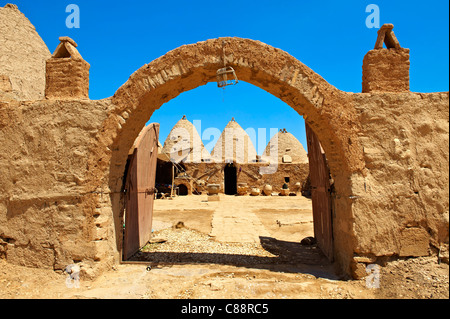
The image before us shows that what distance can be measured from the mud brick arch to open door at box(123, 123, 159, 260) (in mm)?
632

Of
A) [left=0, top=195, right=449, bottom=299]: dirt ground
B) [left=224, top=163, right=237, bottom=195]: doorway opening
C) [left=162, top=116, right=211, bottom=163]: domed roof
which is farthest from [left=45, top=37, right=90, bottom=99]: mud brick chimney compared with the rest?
[left=224, top=163, right=237, bottom=195]: doorway opening

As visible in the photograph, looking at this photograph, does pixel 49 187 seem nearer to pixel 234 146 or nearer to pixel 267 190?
pixel 267 190

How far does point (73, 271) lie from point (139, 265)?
3.10 ft

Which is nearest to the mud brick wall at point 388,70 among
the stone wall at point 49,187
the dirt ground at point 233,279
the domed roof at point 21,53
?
the dirt ground at point 233,279

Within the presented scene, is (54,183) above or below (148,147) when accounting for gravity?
below

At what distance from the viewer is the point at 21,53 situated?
13.8m

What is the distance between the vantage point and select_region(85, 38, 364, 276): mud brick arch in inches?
150

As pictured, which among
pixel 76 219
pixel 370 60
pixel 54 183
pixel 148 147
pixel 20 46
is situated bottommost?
pixel 76 219

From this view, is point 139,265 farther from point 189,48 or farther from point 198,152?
point 198,152

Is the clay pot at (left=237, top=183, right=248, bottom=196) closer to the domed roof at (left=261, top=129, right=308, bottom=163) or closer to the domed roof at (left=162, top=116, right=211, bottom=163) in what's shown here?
the domed roof at (left=162, top=116, right=211, bottom=163)

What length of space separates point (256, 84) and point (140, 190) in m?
3.05
